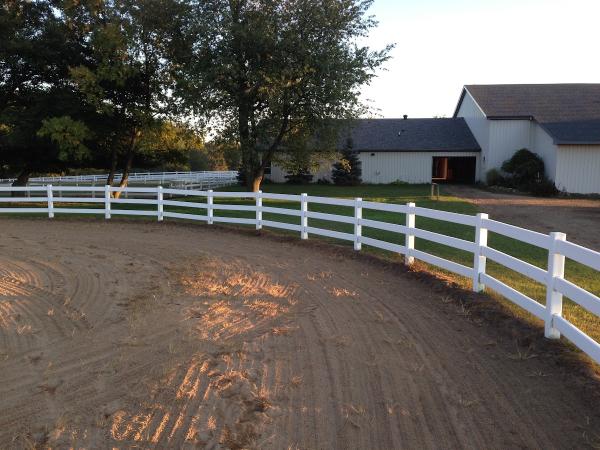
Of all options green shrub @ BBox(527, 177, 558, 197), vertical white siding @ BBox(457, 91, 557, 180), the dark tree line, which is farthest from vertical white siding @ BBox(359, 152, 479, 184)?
the dark tree line

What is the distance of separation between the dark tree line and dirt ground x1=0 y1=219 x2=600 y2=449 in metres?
15.2

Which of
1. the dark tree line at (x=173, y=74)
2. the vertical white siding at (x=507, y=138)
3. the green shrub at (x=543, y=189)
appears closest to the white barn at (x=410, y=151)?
the vertical white siding at (x=507, y=138)

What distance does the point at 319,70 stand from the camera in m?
21.7

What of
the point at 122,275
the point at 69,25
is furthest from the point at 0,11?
the point at 122,275

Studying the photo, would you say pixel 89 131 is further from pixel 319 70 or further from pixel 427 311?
pixel 427 311

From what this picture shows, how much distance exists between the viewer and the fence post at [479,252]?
285 inches

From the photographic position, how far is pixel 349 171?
36594 millimetres

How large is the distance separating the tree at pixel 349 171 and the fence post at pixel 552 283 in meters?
31.3

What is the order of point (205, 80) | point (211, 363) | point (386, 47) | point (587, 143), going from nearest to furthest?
point (211, 363) → point (205, 80) → point (386, 47) → point (587, 143)

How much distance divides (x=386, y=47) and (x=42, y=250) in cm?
1755

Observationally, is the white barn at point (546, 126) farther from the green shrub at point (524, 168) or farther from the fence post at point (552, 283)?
the fence post at point (552, 283)

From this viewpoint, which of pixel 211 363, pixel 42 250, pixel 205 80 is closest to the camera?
pixel 211 363

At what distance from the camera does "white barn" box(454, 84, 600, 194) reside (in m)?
27.5

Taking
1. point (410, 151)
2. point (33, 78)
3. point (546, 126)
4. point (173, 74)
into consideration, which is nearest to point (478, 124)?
point (410, 151)
